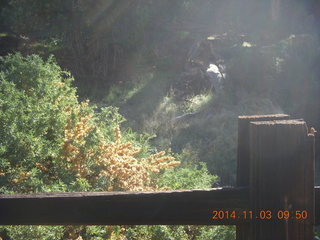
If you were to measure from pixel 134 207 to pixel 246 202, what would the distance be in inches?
13.5

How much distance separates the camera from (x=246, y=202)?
4.66 ft

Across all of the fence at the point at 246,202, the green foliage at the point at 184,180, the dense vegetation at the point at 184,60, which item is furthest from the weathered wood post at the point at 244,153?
the dense vegetation at the point at 184,60

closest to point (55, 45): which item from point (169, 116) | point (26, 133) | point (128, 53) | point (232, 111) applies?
point (128, 53)

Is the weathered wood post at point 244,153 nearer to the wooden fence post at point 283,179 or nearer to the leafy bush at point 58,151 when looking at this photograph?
the wooden fence post at point 283,179

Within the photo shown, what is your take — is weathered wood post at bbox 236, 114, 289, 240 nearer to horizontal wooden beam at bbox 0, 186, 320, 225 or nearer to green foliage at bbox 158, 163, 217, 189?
horizontal wooden beam at bbox 0, 186, 320, 225

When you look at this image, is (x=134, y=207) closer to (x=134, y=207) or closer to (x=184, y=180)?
(x=134, y=207)

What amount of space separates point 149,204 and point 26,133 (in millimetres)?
2371

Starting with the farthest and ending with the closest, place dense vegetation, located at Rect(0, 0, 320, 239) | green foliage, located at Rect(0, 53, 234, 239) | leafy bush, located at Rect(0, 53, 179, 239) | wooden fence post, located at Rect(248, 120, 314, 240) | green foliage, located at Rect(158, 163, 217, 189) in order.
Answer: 1. dense vegetation, located at Rect(0, 0, 320, 239)
2. green foliage, located at Rect(158, 163, 217, 189)
3. leafy bush, located at Rect(0, 53, 179, 239)
4. green foliage, located at Rect(0, 53, 234, 239)
5. wooden fence post, located at Rect(248, 120, 314, 240)

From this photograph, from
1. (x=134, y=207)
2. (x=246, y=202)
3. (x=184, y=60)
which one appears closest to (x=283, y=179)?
(x=246, y=202)

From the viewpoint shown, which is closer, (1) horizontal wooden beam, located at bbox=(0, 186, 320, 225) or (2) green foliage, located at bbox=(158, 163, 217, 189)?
(1) horizontal wooden beam, located at bbox=(0, 186, 320, 225)

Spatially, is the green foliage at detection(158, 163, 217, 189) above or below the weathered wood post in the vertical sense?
below

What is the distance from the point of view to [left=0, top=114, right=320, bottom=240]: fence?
53.3 inches

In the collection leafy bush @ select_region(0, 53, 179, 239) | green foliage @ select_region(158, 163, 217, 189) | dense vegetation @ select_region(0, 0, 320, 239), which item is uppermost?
dense vegetation @ select_region(0, 0, 320, 239)

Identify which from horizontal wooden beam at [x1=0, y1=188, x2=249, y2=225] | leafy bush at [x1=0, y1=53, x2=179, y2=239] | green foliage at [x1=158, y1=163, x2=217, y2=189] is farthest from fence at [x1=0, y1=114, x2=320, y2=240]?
green foliage at [x1=158, y1=163, x2=217, y2=189]
